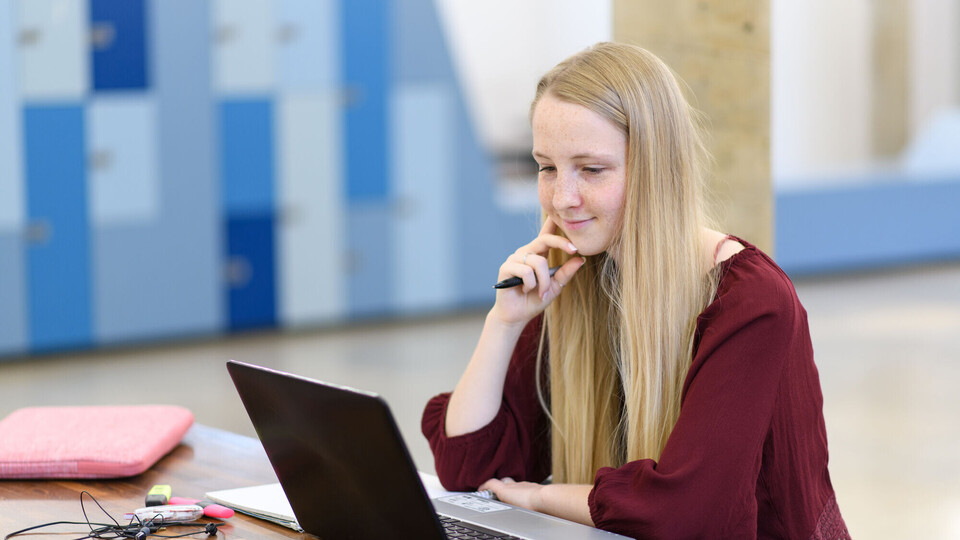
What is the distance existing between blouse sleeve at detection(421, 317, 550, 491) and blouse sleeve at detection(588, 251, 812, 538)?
0.26m

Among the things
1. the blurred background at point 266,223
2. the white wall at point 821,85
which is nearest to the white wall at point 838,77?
the white wall at point 821,85

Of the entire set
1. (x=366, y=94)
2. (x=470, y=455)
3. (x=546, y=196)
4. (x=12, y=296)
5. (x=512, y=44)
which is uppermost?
(x=512, y=44)

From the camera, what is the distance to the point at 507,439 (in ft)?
5.33

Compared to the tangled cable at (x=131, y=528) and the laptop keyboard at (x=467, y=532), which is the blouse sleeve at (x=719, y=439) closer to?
the laptop keyboard at (x=467, y=532)

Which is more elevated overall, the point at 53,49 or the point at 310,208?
the point at 53,49

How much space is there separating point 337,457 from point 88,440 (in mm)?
610

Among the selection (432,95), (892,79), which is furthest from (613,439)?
(892,79)

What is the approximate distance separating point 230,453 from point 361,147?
4077mm

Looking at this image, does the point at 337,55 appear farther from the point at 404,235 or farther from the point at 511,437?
the point at 511,437

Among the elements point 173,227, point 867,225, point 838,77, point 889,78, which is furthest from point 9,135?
point 889,78

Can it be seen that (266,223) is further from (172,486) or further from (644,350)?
(644,350)

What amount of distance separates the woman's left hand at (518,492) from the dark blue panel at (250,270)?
403 centimetres

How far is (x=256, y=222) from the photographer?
17.9 ft

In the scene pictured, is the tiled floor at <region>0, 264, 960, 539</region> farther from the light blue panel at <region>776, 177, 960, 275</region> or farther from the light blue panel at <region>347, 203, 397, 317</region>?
the light blue panel at <region>776, 177, 960, 275</region>
